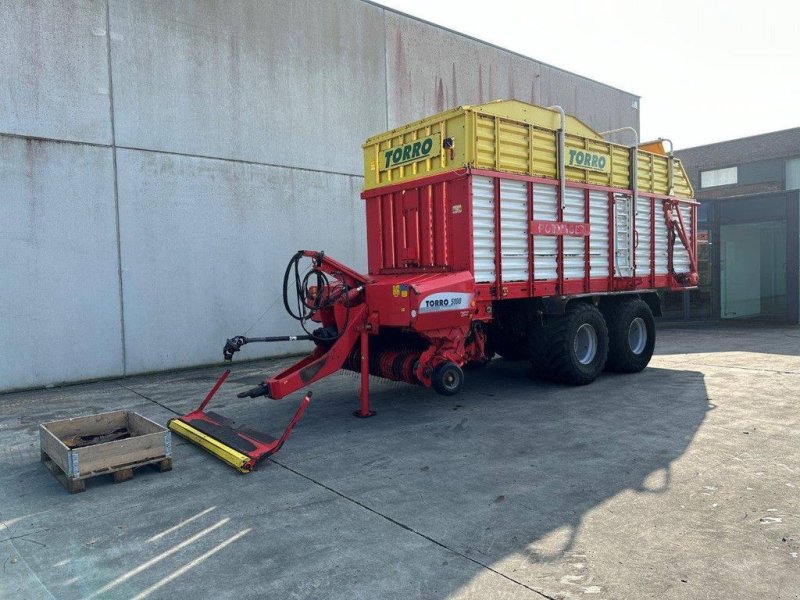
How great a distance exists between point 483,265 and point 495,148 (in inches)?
56.0

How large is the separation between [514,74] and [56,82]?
10.9 m

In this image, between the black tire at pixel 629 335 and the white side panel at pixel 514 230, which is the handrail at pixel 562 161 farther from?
the black tire at pixel 629 335

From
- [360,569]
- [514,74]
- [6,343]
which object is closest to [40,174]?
[6,343]

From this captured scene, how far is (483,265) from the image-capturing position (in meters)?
7.07

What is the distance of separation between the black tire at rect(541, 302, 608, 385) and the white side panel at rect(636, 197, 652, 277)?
155cm

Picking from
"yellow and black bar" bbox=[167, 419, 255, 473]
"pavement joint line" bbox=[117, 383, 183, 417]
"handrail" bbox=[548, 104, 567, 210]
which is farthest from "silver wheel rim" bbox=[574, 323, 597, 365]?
"pavement joint line" bbox=[117, 383, 183, 417]

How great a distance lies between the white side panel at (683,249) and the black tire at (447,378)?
5.49 metres

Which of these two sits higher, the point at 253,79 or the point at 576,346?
the point at 253,79

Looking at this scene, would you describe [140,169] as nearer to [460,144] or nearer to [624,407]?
[460,144]

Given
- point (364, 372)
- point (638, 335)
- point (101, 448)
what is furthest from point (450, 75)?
point (101, 448)

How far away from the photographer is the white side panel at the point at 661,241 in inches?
383

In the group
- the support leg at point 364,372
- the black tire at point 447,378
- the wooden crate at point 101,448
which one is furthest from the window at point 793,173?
the wooden crate at point 101,448

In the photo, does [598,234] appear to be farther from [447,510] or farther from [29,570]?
[29,570]

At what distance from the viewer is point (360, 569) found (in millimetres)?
3355
